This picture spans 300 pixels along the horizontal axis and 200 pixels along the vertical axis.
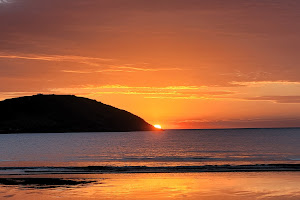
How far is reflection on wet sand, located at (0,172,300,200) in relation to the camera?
33344 mm

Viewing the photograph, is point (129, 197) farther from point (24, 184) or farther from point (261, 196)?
point (24, 184)

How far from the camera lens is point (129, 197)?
3291 cm

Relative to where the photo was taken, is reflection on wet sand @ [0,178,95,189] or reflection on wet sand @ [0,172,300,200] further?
reflection on wet sand @ [0,178,95,189]

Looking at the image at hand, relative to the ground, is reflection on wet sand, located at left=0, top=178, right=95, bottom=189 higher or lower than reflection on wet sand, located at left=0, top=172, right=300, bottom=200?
higher

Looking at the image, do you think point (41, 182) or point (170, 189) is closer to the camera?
point (170, 189)

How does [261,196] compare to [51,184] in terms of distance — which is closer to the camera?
[261,196]

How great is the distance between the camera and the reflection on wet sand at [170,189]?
33.3 metres

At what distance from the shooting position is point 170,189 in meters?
37.0

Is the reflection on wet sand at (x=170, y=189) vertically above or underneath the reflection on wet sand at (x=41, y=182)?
underneath

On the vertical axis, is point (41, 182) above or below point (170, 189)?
above

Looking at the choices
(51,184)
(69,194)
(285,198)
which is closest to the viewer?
(285,198)

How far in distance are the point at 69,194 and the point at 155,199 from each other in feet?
22.6

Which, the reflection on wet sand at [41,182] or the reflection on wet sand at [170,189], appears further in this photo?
the reflection on wet sand at [41,182]

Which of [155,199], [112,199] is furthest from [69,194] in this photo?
[155,199]
